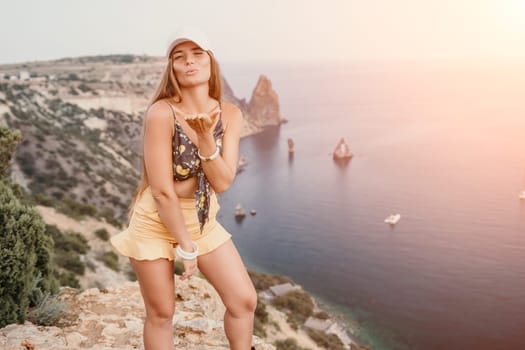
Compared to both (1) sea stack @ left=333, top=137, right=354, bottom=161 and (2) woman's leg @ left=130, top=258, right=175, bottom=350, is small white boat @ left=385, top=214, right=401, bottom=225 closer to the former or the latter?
(1) sea stack @ left=333, top=137, right=354, bottom=161

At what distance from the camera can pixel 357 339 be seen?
26.4m

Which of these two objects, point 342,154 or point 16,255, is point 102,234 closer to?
point 16,255

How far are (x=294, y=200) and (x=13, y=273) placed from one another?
194 ft

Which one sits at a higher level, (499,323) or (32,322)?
(32,322)

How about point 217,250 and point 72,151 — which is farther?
point 72,151

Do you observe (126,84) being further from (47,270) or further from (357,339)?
(47,270)

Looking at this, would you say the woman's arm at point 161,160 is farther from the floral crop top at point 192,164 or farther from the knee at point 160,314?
the knee at point 160,314

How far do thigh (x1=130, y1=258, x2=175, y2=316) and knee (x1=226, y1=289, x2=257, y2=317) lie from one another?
1.29 feet

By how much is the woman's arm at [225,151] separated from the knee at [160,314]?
0.85 meters

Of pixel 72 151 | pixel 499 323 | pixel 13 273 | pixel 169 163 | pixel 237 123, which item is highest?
pixel 237 123

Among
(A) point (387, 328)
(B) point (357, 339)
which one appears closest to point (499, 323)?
(A) point (387, 328)

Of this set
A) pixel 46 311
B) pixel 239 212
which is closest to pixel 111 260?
pixel 46 311

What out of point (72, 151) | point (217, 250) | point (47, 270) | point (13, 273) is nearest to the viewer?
point (217, 250)

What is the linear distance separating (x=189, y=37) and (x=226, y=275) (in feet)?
4.48
